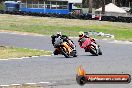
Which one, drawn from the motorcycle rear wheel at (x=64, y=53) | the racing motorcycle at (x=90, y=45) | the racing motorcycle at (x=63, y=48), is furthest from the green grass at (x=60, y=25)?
the motorcycle rear wheel at (x=64, y=53)

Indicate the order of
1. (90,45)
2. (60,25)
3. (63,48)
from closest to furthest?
(63,48)
(90,45)
(60,25)

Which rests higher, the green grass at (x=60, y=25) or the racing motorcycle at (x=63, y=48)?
the racing motorcycle at (x=63, y=48)

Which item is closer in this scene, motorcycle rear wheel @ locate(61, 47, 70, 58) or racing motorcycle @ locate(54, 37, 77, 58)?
racing motorcycle @ locate(54, 37, 77, 58)

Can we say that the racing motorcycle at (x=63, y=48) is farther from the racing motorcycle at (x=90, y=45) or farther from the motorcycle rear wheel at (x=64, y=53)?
the racing motorcycle at (x=90, y=45)

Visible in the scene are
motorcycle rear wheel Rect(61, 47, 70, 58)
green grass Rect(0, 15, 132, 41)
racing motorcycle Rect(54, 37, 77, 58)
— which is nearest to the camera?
racing motorcycle Rect(54, 37, 77, 58)

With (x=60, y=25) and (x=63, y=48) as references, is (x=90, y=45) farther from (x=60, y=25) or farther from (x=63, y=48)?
(x=60, y=25)

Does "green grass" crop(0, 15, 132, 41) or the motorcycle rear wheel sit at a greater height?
the motorcycle rear wheel

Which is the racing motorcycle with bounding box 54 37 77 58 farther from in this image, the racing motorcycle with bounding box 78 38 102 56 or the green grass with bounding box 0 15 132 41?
the green grass with bounding box 0 15 132 41

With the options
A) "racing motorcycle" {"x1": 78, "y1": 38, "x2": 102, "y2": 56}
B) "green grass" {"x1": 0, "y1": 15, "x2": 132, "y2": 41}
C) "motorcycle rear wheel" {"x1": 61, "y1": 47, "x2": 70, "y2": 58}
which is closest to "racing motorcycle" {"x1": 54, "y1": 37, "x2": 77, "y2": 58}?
"motorcycle rear wheel" {"x1": 61, "y1": 47, "x2": 70, "y2": 58}

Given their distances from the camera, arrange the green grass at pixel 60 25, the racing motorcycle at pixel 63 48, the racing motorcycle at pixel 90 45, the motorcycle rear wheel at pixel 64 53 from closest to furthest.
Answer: the racing motorcycle at pixel 63 48 → the motorcycle rear wheel at pixel 64 53 → the racing motorcycle at pixel 90 45 → the green grass at pixel 60 25

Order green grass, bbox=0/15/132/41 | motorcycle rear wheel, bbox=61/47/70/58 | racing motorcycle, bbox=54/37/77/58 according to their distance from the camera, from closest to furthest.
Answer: racing motorcycle, bbox=54/37/77/58 → motorcycle rear wheel, bbox=61/47/70/58 → green grass, bbox=0/15/132/41

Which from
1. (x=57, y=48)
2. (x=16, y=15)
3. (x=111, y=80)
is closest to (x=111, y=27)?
(x=16, y=15)

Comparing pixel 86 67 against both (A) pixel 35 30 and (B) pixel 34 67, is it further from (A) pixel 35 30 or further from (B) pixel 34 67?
(A) pixel 35 30

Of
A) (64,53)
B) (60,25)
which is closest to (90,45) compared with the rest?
(64,53)
